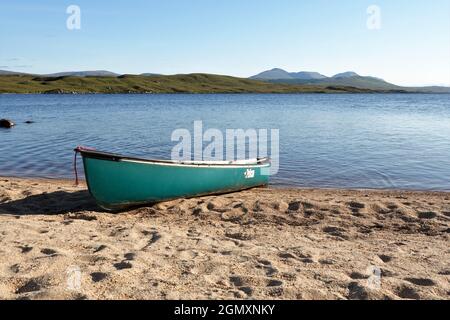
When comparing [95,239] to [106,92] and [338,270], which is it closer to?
[338,270]

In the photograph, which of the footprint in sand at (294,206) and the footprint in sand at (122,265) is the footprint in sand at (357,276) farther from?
the footprint in sand at (294,206)

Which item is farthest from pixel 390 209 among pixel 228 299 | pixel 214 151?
pixel 214 151

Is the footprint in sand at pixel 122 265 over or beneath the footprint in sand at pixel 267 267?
over

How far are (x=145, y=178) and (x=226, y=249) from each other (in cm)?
392

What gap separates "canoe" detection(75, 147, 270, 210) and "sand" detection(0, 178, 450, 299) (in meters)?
0.33

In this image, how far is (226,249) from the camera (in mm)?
7492

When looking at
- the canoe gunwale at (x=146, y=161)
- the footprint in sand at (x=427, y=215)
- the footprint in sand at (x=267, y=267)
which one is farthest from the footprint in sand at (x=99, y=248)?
the footprint in sand at (x=427, y=215)

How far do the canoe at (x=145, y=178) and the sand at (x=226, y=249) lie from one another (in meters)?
0.33

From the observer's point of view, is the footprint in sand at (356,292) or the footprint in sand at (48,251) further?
the footprint in sand at (48,251)

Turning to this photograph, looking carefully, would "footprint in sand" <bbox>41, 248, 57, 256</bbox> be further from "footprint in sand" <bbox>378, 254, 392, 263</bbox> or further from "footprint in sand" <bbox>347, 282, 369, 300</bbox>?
"footprint in sand" <bbox>378, 254, 392, 263</bbox>

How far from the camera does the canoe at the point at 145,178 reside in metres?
10.0

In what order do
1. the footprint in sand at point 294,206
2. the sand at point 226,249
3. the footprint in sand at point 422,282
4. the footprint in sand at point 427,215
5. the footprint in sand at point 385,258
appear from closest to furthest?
1. the sand at point 226,249
2. the footprint in sand at point 422,282
3. the footprint in sand at point 385,258
4. the footprint in sand at point 427,215
5. the footprint in sand at point 294,206

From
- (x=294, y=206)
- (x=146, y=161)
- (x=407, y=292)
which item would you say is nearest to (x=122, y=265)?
(x=407, y=292)

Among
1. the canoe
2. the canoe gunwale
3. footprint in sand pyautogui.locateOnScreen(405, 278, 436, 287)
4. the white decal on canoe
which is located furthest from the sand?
the white decal on canoe
